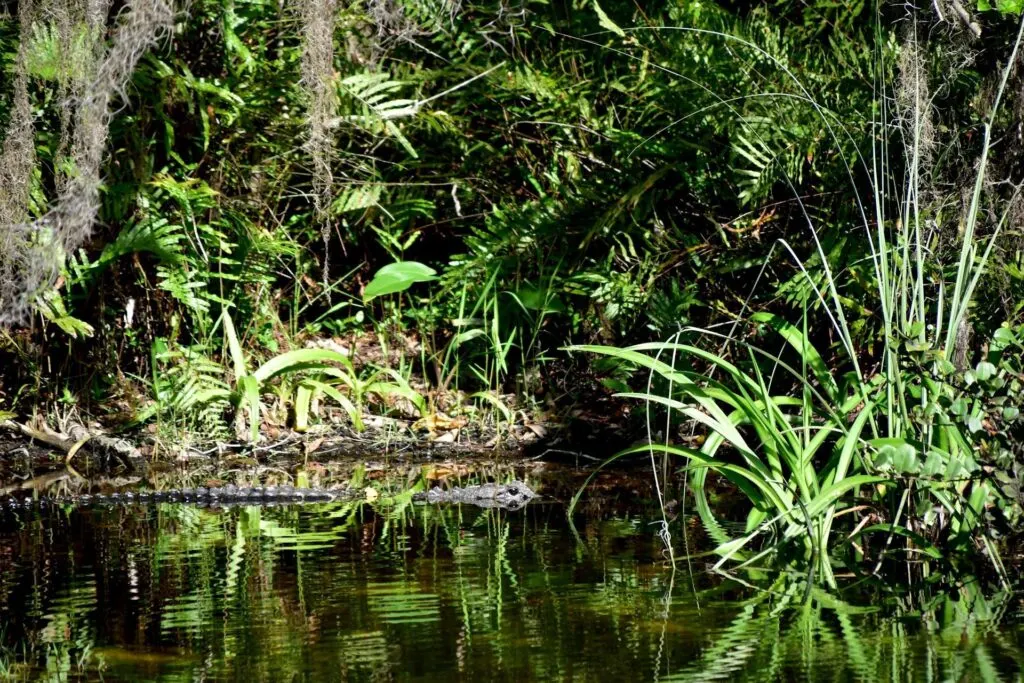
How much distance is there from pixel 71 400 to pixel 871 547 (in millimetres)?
4065

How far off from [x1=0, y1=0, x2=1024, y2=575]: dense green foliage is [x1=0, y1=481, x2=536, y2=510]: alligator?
105 centimetres

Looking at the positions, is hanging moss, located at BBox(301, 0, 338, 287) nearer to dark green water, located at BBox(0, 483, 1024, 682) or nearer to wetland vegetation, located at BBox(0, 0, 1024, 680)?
wetland vegetation, located at BBox(0, 0, 1024, 680)

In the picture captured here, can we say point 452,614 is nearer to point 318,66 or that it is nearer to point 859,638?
point 859,638

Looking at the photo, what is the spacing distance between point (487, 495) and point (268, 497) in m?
0.79

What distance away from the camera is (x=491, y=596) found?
3.07 m

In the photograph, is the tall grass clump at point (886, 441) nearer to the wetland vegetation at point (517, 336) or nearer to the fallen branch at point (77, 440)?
the wetland vegetation at point (517, 336)

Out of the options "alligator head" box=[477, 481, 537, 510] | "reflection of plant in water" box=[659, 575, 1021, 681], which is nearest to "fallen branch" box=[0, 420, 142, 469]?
"alligator head" box=[477, 481, 537, 510]

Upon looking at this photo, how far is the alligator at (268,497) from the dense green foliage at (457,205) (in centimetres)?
105

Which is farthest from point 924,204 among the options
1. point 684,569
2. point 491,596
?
point 491,596

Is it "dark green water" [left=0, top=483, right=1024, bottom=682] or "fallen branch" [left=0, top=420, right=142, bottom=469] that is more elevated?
"fallen branch" [left=0, top=420, right=142, bottom=469]

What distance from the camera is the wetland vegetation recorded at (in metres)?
2.92

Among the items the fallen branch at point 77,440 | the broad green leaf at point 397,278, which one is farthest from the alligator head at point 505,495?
the broad green leaf at point 397,278

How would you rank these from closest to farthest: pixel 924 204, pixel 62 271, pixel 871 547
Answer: pixel 871 547 → pixel 924 204 → pixel 62 271

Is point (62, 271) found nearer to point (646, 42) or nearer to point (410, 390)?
point (410, 390)
